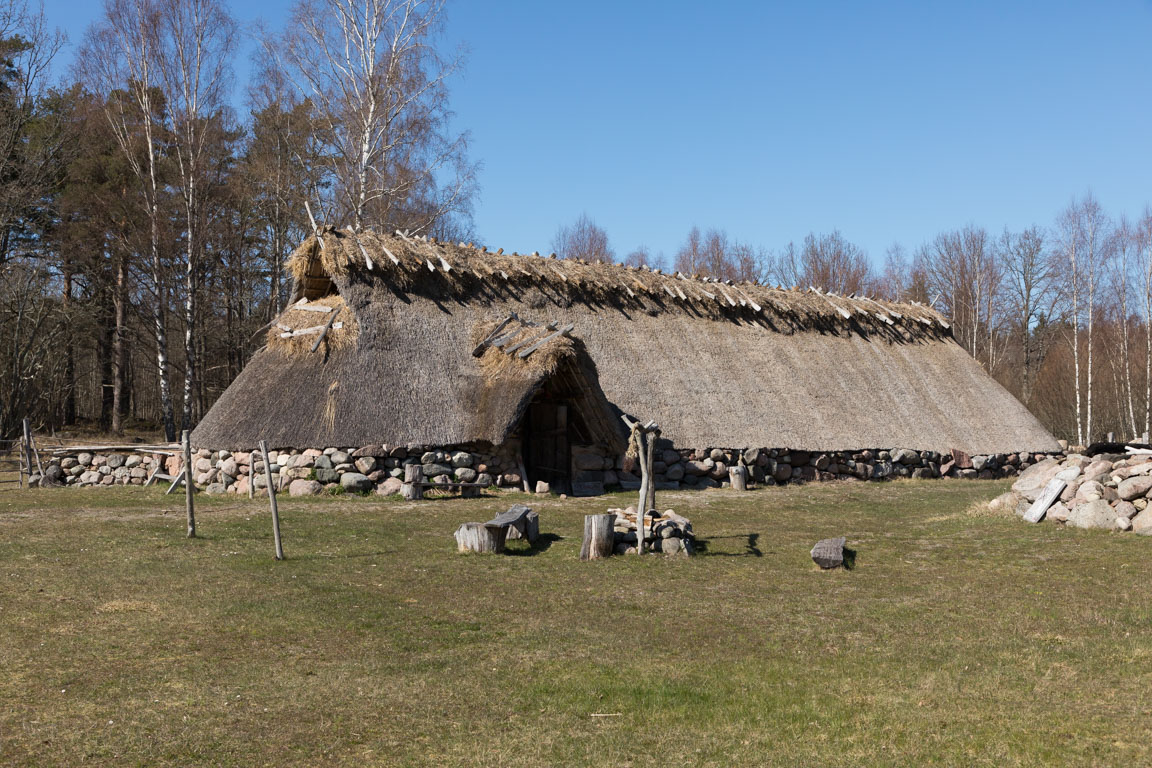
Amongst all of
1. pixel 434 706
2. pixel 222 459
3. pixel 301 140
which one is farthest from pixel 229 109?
pixel 434 706

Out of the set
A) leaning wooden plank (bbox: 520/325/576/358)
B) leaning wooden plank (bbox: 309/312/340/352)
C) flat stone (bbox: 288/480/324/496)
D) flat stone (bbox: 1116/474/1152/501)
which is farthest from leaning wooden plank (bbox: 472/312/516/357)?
flat stone (bbox: 1116/474/1152/501)

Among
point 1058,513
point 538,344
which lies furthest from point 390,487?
point 1058,513

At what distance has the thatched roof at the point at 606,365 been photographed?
61.5 feet

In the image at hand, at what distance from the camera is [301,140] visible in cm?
3309

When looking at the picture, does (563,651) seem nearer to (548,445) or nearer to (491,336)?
(491,336)

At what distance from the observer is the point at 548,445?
71.4ft

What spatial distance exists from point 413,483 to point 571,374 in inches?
164

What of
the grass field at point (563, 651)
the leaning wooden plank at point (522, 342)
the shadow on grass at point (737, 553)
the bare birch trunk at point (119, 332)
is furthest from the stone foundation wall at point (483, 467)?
the bare birch trunk at point (119, 332)

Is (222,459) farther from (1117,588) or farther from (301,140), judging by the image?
(301,140)

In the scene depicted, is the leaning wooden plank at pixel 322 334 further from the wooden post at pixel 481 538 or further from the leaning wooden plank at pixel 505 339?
the wooden post at pixel 481 538

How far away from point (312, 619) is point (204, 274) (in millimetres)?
29686

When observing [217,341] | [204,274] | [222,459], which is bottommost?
[222,459]

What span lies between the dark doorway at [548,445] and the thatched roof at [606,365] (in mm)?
1060

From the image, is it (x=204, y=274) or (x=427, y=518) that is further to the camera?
(x=204, y=274)
